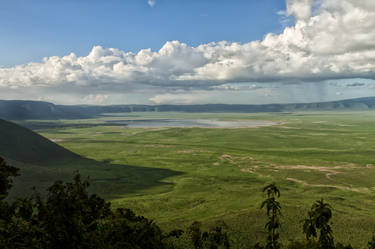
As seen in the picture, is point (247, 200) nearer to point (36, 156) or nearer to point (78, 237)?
point (78, 237)

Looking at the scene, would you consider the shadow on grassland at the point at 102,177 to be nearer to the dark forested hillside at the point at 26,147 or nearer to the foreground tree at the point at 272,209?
the dark forested hillside at the point at 26,147

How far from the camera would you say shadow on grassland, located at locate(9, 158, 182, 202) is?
84.3 m

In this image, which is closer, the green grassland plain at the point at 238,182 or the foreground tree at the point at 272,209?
the foreground tree at the point at 272,209

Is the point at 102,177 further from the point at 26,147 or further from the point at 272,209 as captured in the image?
the point at 272,209

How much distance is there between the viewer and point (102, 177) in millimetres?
106500

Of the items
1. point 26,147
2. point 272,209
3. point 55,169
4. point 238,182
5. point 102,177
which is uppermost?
point 272,209

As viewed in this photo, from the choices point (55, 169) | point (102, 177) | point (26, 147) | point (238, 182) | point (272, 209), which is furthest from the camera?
point (26, 147)

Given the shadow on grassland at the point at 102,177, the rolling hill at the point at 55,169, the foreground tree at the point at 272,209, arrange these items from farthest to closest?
1. the rolling hill at the point at 55,169
2. the shadow on grassland at the point at 102,177
3. the foreground tree at the point at 272,209

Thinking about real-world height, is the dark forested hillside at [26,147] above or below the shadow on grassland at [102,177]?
above

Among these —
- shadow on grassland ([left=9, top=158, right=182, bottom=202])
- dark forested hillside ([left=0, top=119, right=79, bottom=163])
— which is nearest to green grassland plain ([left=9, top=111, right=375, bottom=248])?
shadow on grassland ([left=9, top=158, right=182, bottom=202])

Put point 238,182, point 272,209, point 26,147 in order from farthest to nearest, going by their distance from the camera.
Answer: point 26,147
point 238,182
point 272,209

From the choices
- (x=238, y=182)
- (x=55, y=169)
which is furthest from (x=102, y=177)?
(x=238, y=182)

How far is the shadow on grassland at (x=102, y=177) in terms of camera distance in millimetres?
84312

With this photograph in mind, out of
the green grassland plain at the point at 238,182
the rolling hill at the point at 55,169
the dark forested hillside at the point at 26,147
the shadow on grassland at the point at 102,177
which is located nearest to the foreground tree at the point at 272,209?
the green grassland plain at the point at 238,182
